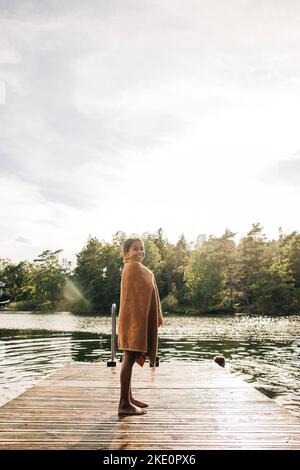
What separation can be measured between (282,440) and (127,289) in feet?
7.96

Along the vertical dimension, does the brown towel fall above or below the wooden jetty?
above

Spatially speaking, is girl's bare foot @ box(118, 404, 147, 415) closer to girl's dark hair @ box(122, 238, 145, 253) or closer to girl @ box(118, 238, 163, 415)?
girl @ box(118, 238, 163, 415)

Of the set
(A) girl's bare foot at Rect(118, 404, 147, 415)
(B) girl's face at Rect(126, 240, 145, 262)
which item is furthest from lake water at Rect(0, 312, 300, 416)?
(B) girl's face at Rect(126, 240, 145, 262)

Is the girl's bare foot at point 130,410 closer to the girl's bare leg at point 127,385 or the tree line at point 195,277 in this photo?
the girl's bare leg at point 127,385

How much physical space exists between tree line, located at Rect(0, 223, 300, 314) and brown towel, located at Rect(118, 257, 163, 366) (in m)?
64.5

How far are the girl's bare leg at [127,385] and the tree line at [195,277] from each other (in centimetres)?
6458

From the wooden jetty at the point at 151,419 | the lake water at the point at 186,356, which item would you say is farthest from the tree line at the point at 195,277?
the wooden jetty at the point at 151,419

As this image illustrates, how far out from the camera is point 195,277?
255 ft

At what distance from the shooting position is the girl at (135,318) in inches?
217

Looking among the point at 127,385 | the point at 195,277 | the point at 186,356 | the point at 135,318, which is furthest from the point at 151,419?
the point at 195,277

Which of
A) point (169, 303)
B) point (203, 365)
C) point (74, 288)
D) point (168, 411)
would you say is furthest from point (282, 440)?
point (74, 288)

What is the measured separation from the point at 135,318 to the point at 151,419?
47.8 inches

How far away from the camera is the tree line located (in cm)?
7044
